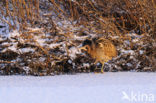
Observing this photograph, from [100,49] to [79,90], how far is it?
825 mm

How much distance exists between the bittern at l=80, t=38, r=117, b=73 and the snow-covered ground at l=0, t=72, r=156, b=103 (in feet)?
1.20

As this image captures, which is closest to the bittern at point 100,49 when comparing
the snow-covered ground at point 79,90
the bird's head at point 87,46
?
the bird's head at point 87,46

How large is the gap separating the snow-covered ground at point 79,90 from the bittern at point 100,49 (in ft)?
1.20

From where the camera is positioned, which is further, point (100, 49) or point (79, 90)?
point (100, 49)

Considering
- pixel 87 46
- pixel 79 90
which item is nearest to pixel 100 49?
pixel 87 46

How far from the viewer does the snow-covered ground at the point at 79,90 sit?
2.69 m

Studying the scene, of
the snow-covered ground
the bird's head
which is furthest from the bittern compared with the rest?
the snow-covered ground

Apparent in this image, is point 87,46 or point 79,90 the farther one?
point 87,46

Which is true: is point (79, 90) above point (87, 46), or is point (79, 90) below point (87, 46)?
below

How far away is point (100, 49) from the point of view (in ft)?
11.3

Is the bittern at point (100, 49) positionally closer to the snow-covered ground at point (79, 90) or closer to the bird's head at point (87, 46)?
the bird's head at point (87, 46)

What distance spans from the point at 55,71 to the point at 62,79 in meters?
0.38

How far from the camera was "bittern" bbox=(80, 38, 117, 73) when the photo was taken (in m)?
3.44

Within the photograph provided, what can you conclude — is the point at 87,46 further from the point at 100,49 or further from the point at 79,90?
the point at 79,90
